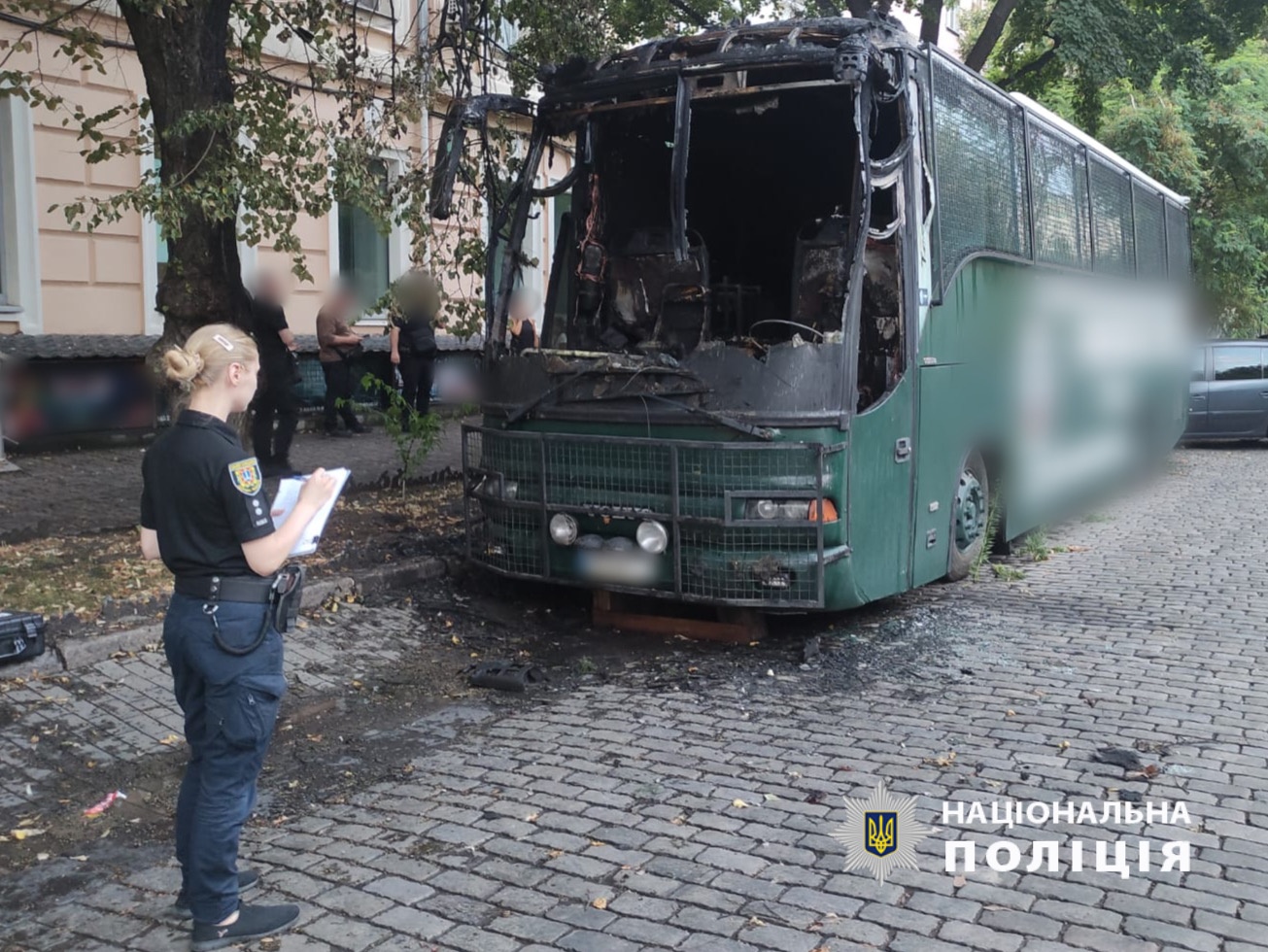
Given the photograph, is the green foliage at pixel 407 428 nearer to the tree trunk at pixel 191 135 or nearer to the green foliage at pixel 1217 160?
the tree trunk at pixel 191 135

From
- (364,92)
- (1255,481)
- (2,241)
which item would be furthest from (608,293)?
(1255,481)

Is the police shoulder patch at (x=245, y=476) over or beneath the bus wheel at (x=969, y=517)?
over

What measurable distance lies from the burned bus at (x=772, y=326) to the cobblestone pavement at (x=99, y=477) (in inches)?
108

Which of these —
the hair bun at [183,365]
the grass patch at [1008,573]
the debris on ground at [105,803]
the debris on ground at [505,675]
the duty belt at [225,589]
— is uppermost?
the hair bun at [183,365]

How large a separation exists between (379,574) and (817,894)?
4.45 m

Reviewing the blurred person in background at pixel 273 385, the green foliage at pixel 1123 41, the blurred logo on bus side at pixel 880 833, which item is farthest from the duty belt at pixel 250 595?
the green foliage at pixel 1123 41

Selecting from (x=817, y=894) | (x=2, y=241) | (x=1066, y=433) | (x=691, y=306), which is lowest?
(x=817, y=894)

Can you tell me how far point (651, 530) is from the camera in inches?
261

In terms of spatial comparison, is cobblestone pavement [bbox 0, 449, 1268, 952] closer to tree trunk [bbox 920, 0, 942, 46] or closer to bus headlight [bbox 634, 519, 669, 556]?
bus headlight [bbox 634, 519, 669, 556]

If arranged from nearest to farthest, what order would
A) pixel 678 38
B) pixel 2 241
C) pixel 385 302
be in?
pixel 678 38
pixel 385 302
pixel 2 241

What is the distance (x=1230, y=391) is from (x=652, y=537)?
1495 cm

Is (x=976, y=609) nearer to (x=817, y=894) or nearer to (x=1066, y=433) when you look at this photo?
(x=1066, y=433)

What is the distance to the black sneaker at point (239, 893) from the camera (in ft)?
12.4

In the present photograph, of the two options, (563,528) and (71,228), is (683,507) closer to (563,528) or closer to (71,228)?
(563,528)
